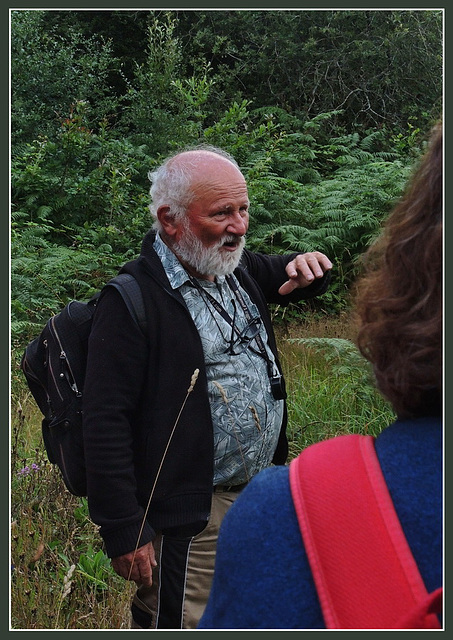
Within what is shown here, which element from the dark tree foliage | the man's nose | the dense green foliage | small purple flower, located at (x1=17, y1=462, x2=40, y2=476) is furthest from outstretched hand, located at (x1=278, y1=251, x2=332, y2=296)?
the dark tree foliage

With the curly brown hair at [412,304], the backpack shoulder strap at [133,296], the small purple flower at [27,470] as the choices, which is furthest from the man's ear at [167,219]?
the curly brown hair at [412,304]

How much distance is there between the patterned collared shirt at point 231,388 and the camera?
256 centimetres

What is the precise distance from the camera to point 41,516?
135 inches

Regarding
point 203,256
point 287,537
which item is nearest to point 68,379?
point 203,256

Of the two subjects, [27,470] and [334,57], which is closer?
[27,470]

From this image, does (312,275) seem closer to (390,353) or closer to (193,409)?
(193,409)

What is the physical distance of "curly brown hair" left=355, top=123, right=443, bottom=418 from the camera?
101cm

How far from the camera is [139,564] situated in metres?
2.39

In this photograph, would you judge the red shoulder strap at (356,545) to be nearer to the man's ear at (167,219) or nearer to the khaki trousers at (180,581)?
the khaki trousers at (180,581)

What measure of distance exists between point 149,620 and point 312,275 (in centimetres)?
153

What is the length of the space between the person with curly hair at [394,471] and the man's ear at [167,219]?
68.6 inches

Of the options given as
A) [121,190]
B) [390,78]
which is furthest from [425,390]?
[390,78]

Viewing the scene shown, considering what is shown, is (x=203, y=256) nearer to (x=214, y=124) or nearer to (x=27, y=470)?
(x=27, y=470)

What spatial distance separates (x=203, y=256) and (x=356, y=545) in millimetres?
1843
